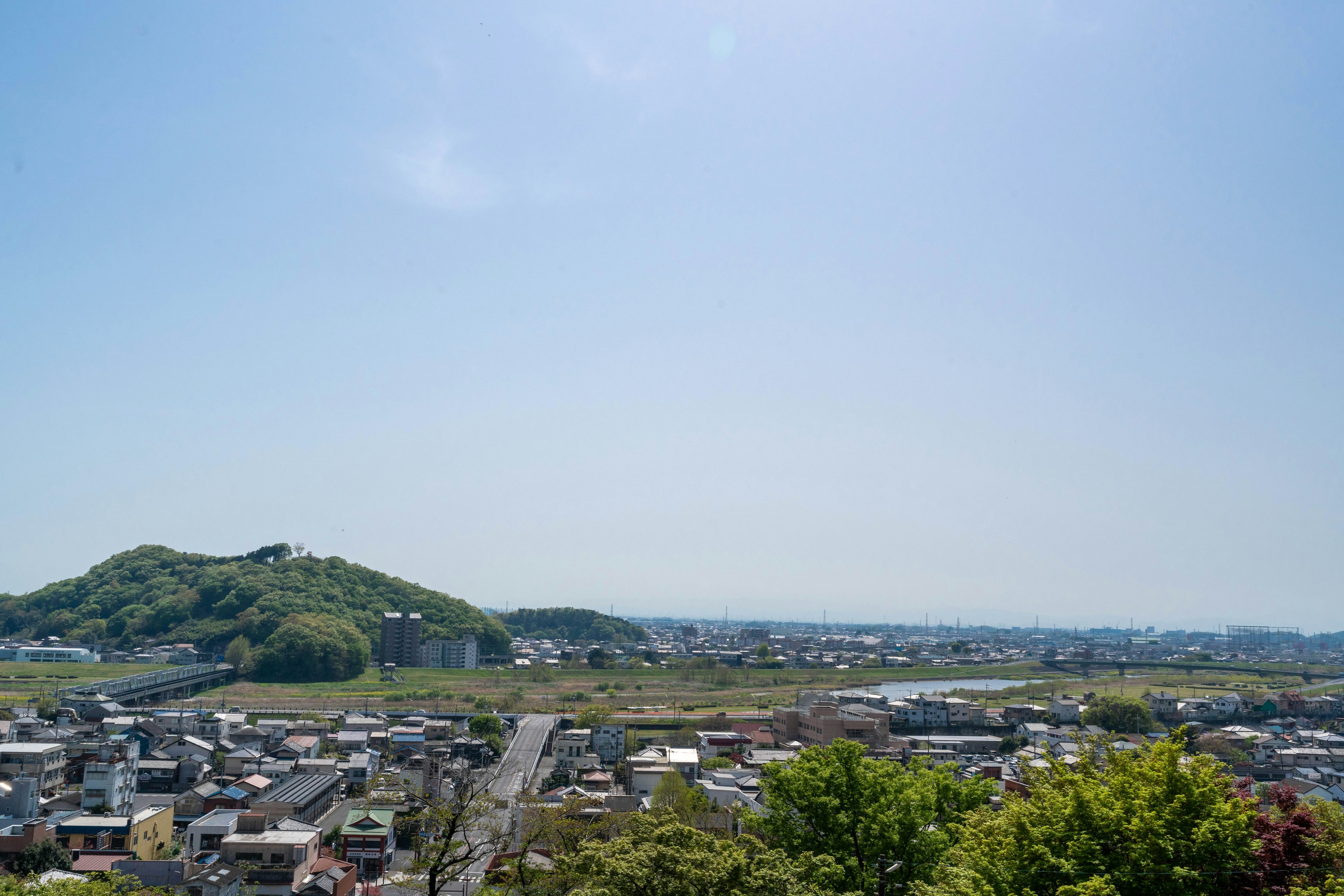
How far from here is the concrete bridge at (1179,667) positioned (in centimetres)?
6412

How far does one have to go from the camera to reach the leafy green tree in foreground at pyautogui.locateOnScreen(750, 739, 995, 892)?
8.62m

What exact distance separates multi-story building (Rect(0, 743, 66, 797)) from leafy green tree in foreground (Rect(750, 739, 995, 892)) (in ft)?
57.5

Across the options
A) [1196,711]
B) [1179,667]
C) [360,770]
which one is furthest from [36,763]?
[1179,667]

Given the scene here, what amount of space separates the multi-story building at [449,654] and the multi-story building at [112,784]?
4023 cm

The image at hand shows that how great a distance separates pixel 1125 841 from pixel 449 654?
57032 millimetres

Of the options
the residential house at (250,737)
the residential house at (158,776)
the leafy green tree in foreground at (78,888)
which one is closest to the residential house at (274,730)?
the residential house at (250,737)

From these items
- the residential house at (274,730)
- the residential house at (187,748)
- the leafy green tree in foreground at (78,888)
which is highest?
the leafy green tree in foreground at (78,888)

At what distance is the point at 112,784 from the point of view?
676 inches

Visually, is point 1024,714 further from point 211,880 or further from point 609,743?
point 211,880

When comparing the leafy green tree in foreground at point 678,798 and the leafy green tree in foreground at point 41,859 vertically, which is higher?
the leafy green tree in foreground at point 678,798

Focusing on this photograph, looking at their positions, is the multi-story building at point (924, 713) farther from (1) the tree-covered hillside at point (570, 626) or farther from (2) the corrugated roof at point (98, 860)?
(1) the tree-covered hillside at point (570, 626)

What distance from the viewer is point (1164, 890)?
5.66 metres

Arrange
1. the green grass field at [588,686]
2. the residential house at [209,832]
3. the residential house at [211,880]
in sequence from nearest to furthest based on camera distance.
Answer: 1. the residential house at [211,880]
2. the residential house at [209,832]
3. the green grass field at [588,686]

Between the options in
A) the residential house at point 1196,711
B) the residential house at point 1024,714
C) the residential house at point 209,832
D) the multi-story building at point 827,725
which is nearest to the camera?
the residential house at point 209,832
